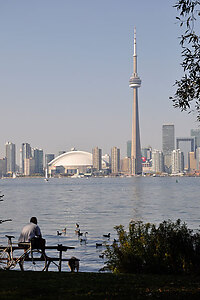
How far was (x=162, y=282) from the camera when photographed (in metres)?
10.2

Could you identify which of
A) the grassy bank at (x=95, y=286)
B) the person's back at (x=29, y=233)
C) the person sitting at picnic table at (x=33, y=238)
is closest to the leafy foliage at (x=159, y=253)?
the grassy bank at (x=95, y=286)

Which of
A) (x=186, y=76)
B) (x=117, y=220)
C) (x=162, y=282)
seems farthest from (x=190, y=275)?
(x=117, y=220)

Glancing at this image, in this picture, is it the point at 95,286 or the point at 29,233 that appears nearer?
the point at 95,286

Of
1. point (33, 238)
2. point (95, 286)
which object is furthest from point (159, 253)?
point (33, 238)

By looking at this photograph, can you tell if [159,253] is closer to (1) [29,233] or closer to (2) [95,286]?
(2) [95,286]

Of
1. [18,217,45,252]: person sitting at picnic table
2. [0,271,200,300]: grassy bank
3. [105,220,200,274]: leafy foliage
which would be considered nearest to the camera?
[0,271,200,300]: grassy bank

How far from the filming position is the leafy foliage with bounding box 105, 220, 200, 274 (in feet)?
38.7

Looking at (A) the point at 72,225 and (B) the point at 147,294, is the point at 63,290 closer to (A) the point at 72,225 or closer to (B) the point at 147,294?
(B) the point at 147,294

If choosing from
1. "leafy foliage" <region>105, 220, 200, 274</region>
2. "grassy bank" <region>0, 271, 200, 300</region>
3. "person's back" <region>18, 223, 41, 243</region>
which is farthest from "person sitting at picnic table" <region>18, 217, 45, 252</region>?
"leafy foliage" <region>105, 220, 200, 274</region>

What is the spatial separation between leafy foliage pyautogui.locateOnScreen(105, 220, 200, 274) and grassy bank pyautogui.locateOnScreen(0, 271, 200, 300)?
0.72 m

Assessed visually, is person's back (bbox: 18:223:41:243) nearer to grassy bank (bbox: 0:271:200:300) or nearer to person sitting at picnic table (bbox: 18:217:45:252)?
person sitting at picnic table (bbox: 18:217:45:252)

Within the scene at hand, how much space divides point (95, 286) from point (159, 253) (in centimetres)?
279

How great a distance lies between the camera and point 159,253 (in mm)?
11922

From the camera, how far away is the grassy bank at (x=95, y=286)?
873cm
